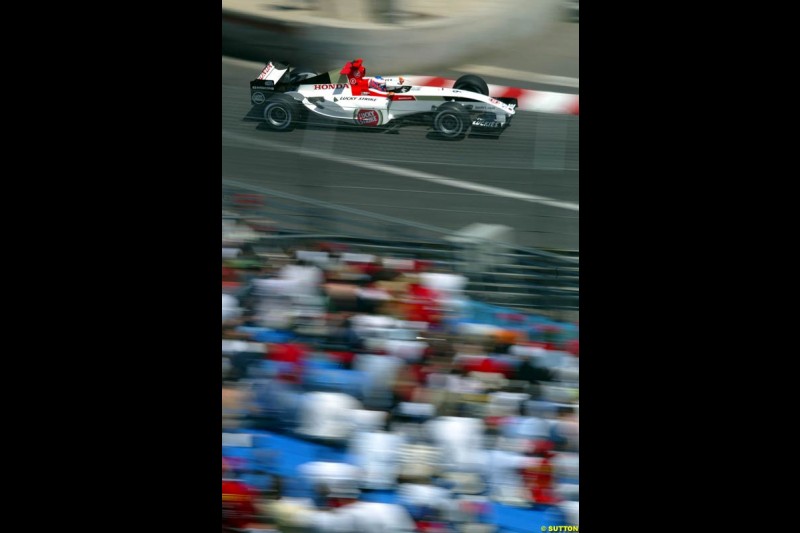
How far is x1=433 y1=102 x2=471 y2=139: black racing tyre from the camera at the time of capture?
3557 millimetres

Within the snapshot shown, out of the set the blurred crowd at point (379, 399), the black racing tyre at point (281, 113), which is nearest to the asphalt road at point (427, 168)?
the black racing tyre at point (281, 113)

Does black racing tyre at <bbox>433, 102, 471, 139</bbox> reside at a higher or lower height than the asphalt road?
higher

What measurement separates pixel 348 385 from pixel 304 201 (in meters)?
0.89

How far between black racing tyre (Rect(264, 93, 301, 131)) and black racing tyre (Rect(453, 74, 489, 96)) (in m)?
0.78

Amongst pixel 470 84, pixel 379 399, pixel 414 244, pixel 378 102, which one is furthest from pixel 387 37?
pixel 379 399

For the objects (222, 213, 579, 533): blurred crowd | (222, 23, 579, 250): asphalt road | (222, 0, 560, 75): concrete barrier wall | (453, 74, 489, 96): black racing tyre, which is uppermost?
(222, 0, 560, 75): concrete barrier wall

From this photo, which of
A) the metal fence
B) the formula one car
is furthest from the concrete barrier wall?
the metal fence

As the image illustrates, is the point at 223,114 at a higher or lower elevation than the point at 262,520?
higher

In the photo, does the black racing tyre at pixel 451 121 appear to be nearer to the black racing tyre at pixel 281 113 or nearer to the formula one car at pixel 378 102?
the formula one car at pixel 378 102

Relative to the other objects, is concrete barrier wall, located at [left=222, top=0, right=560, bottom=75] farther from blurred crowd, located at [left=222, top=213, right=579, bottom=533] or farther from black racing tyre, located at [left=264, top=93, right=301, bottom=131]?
blurred crowd, located at [left=222, top=213, right=579, bottom=533]

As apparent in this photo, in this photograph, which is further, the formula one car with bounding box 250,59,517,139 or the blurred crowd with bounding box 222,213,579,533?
the formula one car with bounding box 250,59,517,139

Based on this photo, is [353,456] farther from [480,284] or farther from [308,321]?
[480,284]

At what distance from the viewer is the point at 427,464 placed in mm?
3371
